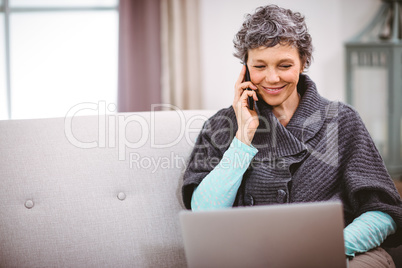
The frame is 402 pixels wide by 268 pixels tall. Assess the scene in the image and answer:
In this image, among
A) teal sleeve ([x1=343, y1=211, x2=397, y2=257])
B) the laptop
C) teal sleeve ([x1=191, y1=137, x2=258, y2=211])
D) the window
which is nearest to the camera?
the laptop

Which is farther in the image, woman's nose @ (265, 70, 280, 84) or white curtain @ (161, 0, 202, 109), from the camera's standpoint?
white curtain @ (161, 0, 202, 109)

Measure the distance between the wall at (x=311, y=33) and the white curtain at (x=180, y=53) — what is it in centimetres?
10

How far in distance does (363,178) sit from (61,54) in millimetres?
3322

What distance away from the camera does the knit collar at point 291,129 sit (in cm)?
124

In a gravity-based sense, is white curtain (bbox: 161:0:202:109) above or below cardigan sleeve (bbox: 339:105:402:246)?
above

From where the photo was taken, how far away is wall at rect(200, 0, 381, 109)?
11.8 feet

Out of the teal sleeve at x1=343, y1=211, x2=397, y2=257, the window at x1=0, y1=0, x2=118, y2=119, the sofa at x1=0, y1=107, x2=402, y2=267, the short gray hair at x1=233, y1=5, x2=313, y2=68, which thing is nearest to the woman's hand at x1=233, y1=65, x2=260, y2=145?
the short gray hair at x1=233, y1=5, x2=313, y2=68

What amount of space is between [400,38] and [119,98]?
8.57 ft

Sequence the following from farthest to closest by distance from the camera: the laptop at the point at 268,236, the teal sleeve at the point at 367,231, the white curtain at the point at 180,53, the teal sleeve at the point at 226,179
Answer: the white curtain at the point at 180,53 → the teal sleeve at the point at 226,179 → the teal sleeve at the point at 367,231 → the laptop at the point at 268,236

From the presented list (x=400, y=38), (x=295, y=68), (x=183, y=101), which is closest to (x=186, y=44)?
(x=183, y=101)

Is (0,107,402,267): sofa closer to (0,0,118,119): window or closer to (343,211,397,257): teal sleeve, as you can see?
(343,211,397,257): teal sleeve

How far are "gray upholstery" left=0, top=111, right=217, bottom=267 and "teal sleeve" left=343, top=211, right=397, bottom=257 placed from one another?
0.57 metres

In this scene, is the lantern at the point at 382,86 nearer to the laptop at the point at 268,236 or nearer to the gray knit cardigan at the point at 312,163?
the gray knit cardigan at the point at 312,163

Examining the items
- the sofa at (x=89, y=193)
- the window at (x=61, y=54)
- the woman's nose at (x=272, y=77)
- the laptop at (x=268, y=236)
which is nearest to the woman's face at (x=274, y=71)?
the woman's nose at (x=272, y=77)
